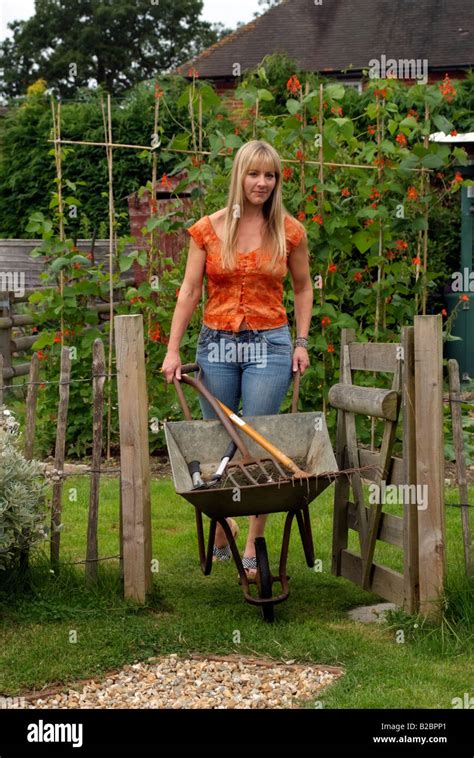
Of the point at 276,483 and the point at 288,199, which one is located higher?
the point at 288,199

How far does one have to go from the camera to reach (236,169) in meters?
4.17

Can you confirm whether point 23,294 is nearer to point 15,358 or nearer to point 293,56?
point 15,358

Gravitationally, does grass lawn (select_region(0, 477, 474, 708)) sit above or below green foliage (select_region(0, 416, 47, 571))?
below

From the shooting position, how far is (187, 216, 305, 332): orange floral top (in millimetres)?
4215

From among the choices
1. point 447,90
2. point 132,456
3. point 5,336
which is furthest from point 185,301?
point 5,336

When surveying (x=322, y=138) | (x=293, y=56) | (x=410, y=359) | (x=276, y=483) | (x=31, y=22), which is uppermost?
(x=31, y=22)

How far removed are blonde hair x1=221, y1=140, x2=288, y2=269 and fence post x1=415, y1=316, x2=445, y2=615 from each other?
2.45ft

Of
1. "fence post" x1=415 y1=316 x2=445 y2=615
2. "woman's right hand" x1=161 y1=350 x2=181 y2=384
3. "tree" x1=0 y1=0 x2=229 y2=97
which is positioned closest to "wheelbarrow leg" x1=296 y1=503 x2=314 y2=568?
"fence post" x1=415 y1=316 x2=445 y2=615

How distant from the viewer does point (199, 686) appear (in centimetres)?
343

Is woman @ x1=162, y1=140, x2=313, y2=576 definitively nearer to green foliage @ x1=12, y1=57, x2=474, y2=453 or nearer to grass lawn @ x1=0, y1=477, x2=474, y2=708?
grass lawn @ x1=0, y1=477, x2=474, y2=708

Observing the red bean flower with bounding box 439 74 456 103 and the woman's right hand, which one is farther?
the red bean flower with bounding box 439 74 456 103
